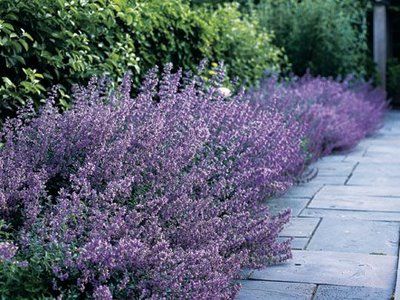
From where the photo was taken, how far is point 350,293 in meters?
3.34

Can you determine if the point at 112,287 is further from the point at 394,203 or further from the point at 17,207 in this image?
the point at 394,203

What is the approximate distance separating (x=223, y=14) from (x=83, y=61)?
12.2 feet

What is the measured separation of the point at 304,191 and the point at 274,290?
8.01ft

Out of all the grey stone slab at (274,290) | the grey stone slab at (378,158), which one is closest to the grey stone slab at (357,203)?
the grey stone slab at (274,290)

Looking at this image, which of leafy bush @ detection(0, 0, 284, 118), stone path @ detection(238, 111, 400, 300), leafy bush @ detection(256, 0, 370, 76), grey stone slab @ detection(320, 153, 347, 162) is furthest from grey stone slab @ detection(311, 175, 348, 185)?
leafy bush @ detection(256, 0, 370, 76)

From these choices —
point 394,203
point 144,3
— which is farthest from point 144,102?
point 394,203

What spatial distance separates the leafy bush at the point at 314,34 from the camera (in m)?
10.9

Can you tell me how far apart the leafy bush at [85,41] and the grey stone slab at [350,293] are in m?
1.91

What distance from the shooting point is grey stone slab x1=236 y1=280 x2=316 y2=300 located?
3322mm

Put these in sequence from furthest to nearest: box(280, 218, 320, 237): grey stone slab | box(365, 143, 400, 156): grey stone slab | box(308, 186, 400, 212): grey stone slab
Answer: box(365, 143, 400, 156): grey stone slab < box(308, 186, 400, 212): grey stone slab < box(280, 218, 320, 237): grey stone slab

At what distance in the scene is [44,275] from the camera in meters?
2.57

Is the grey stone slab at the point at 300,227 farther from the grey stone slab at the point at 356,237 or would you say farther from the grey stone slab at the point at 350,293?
the grey stone slab at the point at 350,293

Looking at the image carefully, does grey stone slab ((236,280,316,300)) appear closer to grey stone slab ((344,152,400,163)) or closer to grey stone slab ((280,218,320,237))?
grey stone slab ((280,218,320,237))

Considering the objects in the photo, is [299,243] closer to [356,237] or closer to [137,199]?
[356,237]
